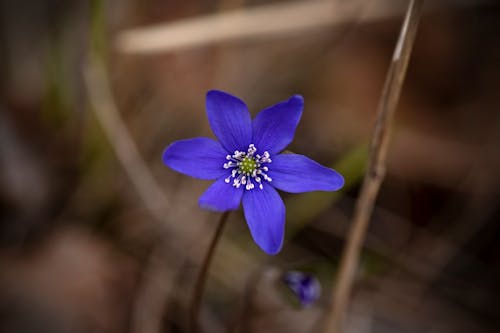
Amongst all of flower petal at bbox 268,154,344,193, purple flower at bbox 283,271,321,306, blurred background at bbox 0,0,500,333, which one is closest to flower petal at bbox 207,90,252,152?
flower petal at bbox 268,154,344,193

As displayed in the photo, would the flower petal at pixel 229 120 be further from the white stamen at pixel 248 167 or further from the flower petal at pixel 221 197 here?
the flower petal at pixel 221 197

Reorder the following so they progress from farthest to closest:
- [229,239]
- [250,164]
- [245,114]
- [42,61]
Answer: [42,61]
[229,239]
[250,164]
[245,114]

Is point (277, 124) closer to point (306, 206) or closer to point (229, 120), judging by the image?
point (229, 120)

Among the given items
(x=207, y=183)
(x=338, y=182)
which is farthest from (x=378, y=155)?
(x=207, y=183)

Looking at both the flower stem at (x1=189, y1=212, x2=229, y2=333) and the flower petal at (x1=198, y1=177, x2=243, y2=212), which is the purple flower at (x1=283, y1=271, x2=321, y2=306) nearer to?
the flower stem at (x1=189, y1=212, x2=229, y2=333)

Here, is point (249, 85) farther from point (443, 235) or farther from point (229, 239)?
point (443, 235)

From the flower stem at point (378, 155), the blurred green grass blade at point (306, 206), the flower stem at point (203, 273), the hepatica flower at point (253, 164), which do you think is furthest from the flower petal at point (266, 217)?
the blurred green grass blade at point (306, 206)

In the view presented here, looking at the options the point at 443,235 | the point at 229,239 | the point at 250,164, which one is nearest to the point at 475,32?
the point at 443,235
